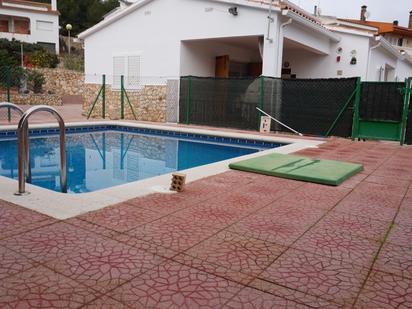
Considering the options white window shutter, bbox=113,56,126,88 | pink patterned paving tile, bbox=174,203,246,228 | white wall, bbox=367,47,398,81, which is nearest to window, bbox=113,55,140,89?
white window shutter, bbox=113,56,126,88

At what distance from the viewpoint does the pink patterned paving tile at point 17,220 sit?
10.3ft

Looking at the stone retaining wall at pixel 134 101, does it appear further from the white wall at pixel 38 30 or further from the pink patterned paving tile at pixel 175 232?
the white wall at pixel 38 30

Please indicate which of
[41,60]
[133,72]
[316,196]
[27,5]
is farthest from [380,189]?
[27,5]

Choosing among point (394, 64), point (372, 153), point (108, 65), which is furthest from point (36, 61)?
point (372, 153)

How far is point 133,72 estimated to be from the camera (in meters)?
15.4

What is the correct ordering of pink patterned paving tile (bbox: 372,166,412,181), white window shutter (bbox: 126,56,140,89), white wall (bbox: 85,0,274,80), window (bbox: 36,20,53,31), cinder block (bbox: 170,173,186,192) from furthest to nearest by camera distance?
window (bbox: 36,20,53,31)
white window shutter (bbox: 126,56,140,89)
white wall (bbox: 85,0,274,80)
pink patterned paving tile (bbox: 372,166,412,181)
cinder block (bbox: 170,173,186,192)

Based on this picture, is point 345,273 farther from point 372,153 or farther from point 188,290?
point 372,153

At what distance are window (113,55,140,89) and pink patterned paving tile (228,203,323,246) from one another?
1218 centimetres

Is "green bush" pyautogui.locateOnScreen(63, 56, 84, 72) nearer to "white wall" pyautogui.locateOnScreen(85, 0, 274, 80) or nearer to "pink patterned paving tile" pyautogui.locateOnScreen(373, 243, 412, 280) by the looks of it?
"white wall" pyautogui.locateOnScreen(85, 0, 274, 80)

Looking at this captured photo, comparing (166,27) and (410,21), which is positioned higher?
(410,21)

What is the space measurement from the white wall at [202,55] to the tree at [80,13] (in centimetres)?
3027

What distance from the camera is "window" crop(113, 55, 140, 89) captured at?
50.1 feet

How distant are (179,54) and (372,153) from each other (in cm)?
782

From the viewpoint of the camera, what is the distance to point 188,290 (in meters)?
2.29
